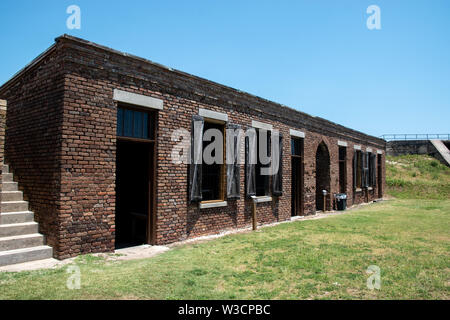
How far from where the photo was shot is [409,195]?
2438cm

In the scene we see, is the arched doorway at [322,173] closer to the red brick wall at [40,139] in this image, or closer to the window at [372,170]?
the window at [372,170]

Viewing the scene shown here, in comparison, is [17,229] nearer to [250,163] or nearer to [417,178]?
[250,163]

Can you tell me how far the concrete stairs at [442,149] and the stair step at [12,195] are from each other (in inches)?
1515

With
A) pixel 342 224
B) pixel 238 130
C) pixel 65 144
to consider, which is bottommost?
pixel 342 224

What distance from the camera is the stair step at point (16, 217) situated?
6102mm

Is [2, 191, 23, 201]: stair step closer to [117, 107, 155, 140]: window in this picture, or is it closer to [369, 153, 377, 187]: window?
[117, 107, 155, 140]: window

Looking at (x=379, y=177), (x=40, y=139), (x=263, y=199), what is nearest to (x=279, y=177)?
(x=263, y=199)

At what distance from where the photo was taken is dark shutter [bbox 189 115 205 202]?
8.12 m

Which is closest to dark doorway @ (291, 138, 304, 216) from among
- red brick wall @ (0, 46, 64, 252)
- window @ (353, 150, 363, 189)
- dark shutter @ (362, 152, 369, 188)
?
window @ (353, 150, 363, 189)

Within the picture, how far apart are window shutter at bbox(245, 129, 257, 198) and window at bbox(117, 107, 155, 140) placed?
3610 millimetres

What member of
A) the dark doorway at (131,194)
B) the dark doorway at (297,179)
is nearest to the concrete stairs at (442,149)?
the dark doorway at (297,179)
